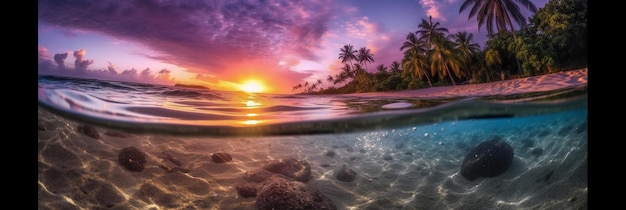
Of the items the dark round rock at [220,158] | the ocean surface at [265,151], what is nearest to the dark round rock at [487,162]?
the ocean surface at [265,151]

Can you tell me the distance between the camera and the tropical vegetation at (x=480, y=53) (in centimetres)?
460

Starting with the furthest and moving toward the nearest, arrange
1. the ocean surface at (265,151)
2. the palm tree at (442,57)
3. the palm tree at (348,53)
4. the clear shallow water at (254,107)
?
the ocean surface at (265,151) → the clear shallow water at (254,107) → the palm tree at (442,57) → the palm tree at (348,53)

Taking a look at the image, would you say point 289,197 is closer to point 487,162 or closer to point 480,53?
point 480,53

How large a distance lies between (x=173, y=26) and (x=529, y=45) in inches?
237

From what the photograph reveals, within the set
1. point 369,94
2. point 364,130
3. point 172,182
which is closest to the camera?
point 369,94

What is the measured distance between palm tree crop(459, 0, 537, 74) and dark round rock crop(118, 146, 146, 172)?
8.06 meters

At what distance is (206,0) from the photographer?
4352mm

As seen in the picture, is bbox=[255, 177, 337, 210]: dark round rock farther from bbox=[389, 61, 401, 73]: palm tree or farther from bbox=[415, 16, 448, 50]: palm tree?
bbox=[415, 16, 448, 50]: palm tree

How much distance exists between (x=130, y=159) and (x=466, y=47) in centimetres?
797

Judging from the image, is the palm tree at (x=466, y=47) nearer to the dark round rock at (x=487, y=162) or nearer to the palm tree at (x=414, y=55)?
the palm tree at (x=414, y=55)

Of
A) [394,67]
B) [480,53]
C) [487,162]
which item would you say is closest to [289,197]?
[394,67]

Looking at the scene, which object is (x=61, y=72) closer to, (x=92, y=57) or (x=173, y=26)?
(x=92, y=57)

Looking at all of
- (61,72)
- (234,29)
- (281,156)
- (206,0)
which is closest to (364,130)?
(281,156)

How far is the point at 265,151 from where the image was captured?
10039 millimetres
